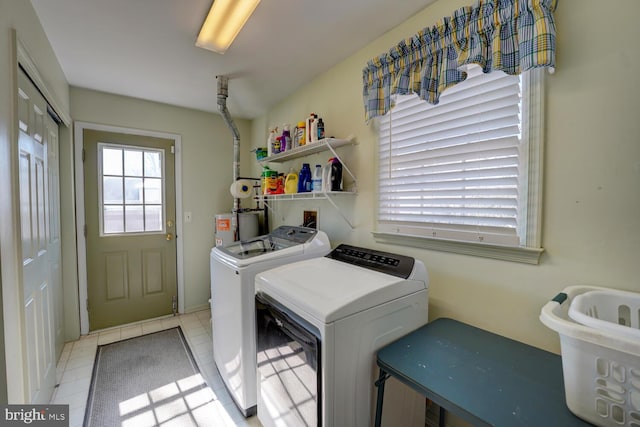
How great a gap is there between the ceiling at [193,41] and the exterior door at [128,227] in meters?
0.61

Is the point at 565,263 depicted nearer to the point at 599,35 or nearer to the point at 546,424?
the point at 546,424

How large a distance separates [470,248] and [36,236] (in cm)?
240

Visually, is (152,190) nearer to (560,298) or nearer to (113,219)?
(113,219)

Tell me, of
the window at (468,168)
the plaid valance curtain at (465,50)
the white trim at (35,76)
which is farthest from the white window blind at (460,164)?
the white trim at (35,76)

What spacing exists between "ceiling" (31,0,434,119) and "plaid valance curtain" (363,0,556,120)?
276 millimetres

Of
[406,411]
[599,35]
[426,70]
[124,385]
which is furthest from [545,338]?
[124,385]

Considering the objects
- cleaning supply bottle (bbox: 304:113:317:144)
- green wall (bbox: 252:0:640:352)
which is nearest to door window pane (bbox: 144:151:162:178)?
cleaning supply bottle (bbox: 304:113:317:144)

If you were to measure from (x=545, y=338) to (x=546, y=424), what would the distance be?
1.70ft

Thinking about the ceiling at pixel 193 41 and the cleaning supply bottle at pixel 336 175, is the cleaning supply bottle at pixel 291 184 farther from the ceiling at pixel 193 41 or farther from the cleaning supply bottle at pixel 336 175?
→ the ceiling at pixel 193 41

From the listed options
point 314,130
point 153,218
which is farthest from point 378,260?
point 153,218

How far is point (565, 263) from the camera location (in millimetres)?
1085

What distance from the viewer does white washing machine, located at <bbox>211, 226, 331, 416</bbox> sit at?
1.62 metres

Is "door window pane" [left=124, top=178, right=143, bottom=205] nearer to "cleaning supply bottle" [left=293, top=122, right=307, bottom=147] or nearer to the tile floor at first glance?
the tile floor

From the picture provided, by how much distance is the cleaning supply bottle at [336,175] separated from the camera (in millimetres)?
1956
